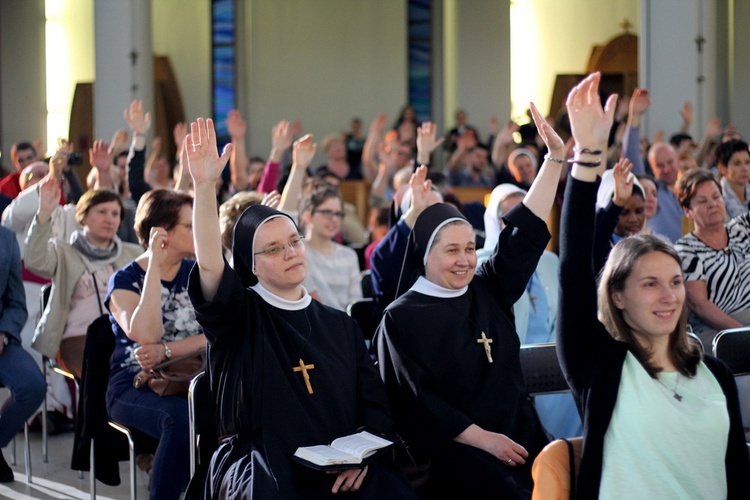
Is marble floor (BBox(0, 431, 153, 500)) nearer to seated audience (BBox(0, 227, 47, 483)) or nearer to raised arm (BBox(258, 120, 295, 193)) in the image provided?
seated audience (BBox(0, 227, 47, 483))

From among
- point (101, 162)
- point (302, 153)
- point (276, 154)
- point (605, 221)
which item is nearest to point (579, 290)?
point (605, 221)

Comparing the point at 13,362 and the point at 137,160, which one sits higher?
the point at 137,160

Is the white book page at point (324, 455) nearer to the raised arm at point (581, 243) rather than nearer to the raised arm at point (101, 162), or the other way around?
the raised arm at point (581, 243)

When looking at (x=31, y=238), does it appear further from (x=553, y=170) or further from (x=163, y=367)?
(x=553, y=170)

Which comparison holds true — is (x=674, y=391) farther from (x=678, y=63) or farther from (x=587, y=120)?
(x=678, y=63)

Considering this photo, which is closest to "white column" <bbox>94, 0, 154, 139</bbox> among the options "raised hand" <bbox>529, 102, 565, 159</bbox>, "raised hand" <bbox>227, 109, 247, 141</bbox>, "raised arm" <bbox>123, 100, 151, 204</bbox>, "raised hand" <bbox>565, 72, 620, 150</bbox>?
"raised hand" <bbox>227, 109, 247, 141</bbox>

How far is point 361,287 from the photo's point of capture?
615 cm

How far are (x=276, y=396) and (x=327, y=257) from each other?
2.61 meters

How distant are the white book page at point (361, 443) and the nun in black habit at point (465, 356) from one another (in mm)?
273

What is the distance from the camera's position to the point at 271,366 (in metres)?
3.36

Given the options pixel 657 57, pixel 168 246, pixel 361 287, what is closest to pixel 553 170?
pixel 168 246

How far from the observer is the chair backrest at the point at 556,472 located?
2.59m

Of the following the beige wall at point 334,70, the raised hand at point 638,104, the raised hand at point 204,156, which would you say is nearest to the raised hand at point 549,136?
the raised hand at point 204,156

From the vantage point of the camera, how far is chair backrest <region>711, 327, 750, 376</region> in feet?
13.0
